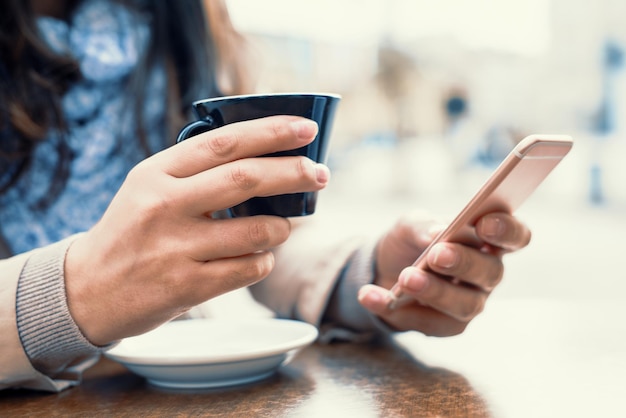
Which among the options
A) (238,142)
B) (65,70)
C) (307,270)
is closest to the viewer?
(238,142)

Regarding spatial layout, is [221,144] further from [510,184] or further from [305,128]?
[510,184]

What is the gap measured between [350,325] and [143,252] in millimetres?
352

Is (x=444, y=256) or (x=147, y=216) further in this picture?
(x=444, y=256)

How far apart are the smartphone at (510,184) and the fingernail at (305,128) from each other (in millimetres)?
147

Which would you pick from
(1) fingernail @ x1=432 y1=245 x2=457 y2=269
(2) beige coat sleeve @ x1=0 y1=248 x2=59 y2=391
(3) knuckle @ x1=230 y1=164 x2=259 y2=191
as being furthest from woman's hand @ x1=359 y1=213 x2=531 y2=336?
(2) beige coat sleeve @ x1=0 y1=248 x2=59 y2=391

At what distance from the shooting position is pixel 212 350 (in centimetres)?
61

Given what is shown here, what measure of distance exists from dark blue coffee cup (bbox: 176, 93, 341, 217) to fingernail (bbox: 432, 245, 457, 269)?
0.44 ft

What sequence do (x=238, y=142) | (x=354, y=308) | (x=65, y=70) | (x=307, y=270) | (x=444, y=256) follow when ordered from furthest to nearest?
(x=65, y=70) < (x=307, y=270) < (x=354, y=308) < (x=444, y=256) < (x=238, y=142)

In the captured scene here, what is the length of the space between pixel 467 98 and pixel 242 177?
3.68 meters

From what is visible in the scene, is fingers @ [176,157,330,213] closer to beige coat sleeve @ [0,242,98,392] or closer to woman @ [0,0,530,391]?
woman @ [0,0,530,391]

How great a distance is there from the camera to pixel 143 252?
18.4 inches

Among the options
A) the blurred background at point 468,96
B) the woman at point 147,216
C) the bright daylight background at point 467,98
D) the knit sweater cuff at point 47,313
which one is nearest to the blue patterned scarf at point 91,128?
the woman at point 147,216

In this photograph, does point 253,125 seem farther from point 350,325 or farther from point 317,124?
point 350,325

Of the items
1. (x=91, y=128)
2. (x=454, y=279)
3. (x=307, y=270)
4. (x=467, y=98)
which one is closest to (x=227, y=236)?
(x=454, y=279)
